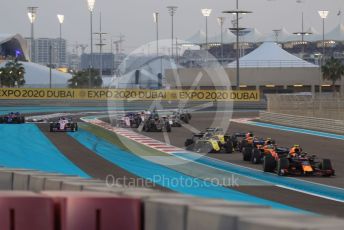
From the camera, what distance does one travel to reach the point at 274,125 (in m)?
51.5

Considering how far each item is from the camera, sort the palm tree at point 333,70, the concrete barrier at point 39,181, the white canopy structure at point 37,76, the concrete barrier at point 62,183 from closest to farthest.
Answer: the concrete barrier at point 62,183, the concrete barrier at point 39,181, the palm tree at point 333,70, the white canopy structure at point 37,76

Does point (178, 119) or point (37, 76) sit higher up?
point (37, 76)

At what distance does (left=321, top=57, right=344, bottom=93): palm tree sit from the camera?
88.8 m

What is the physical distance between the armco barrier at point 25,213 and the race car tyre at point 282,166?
50.7 ft

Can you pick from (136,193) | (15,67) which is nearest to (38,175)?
(136,193)

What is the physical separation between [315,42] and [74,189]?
151219 mm

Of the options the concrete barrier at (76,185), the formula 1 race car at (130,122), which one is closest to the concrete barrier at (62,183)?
the concrete barrier at (76,185)

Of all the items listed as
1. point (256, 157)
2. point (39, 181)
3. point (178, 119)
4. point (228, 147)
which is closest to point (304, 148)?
point (228, 147)

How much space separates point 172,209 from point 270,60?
311ft

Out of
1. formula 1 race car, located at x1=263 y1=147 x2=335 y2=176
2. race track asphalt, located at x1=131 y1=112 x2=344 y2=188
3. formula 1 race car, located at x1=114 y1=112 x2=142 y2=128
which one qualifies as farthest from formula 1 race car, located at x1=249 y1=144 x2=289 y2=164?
formula 1 race car, located at x1=114 y1=112 x2=142 y2=128

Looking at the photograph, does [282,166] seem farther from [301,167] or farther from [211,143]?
[211,143]

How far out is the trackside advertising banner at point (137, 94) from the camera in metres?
74.8

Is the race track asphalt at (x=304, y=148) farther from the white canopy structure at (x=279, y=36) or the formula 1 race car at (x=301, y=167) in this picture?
the white canopy structure at (x=279, y=36)

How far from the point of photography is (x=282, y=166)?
2144 centimetres
